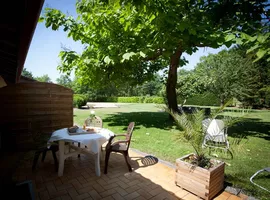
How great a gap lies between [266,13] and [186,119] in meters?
2.30

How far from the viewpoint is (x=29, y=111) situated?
16.1ft

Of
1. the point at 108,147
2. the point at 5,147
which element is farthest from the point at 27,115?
the point at 108,147

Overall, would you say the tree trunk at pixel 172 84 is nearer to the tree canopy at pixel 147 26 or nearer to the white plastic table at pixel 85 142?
the tree canopy at pixel 147 26

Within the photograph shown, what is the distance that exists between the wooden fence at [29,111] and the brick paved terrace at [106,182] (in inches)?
48.3

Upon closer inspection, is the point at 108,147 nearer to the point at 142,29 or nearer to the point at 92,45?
the point at 142,29

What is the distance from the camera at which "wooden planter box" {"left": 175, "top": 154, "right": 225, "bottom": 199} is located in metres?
2.53

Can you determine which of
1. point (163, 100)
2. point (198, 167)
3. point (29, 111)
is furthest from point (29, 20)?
point (163, 100)

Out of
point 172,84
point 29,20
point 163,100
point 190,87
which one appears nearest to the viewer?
point 29,20

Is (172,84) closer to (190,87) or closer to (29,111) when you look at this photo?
(29,111)

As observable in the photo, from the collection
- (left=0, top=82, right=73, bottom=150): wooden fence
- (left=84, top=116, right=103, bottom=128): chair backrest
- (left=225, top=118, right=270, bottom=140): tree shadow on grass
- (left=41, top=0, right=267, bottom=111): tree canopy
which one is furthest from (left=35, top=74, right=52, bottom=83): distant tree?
(left=225, top=118, right=270, bottom=140): tree shadow on grass

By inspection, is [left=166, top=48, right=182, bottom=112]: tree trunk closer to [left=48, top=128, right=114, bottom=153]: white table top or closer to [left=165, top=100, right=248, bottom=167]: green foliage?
[left=165, top=100, right=248, bottom=167]: green foliage

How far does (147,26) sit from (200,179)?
4708 millimetres

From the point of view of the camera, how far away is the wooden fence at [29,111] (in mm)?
4613

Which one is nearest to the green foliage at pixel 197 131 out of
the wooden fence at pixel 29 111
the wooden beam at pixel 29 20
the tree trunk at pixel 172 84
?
the wooden beam at pixel 29 20
